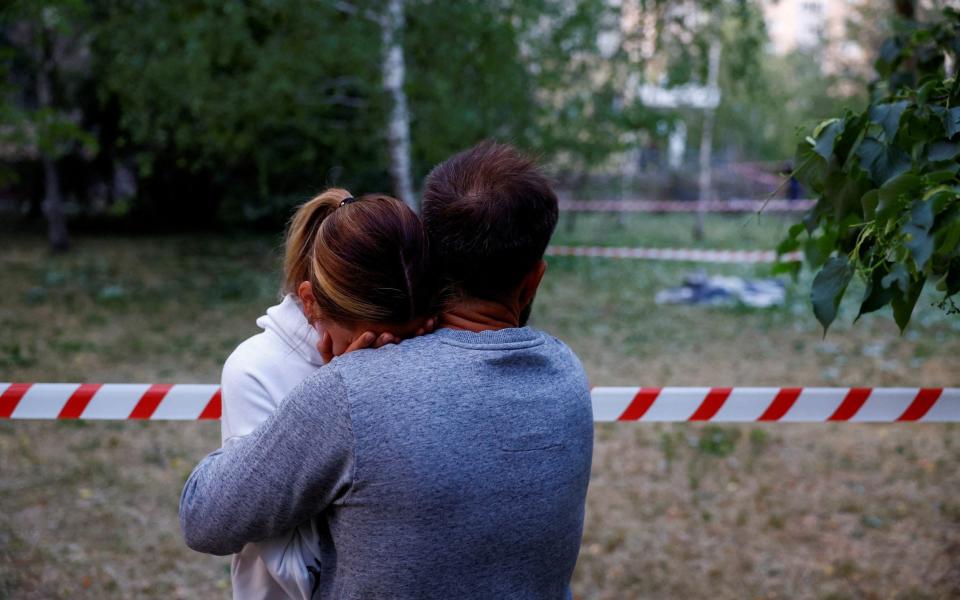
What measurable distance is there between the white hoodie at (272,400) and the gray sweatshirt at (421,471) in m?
0.07

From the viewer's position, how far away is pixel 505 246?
1.46m

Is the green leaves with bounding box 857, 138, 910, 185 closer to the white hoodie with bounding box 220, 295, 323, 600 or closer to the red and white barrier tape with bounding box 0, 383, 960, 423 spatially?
the red and white barrier tape with bounding box 0, 383, 960, 423

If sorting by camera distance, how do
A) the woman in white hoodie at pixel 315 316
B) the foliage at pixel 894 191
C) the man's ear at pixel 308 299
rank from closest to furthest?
the woman in white hoodie at pixel 315 316 → the man's ear at pixel 308 299 → the foliage at pixel 894 191

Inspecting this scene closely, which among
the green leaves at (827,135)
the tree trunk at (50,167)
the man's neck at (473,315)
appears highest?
the green leaves at (827,135)

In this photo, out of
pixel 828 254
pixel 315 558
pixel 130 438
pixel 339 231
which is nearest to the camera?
pixel 339 231

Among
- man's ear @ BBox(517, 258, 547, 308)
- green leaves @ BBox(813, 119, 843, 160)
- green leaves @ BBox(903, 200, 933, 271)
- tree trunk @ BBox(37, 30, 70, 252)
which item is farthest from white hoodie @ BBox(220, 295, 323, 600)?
tree trunk @ BBox(37, 30, 70, 252)

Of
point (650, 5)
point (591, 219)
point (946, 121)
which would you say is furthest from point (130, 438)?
point (591, 219)

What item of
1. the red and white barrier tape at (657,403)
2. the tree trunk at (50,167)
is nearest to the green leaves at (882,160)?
the red and white barrier tape at (657,403)

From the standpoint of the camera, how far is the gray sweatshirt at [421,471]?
1.34 metres

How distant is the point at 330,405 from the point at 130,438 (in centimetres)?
552

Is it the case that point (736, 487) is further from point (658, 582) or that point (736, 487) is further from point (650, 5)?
point (650, 5)

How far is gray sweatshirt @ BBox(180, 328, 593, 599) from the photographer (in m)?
1.34

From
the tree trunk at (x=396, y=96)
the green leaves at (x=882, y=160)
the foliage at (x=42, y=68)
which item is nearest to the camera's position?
the green leaves at (x=882, y=160)

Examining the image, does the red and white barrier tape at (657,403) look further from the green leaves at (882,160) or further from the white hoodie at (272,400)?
the white hoodie at (272,400)
